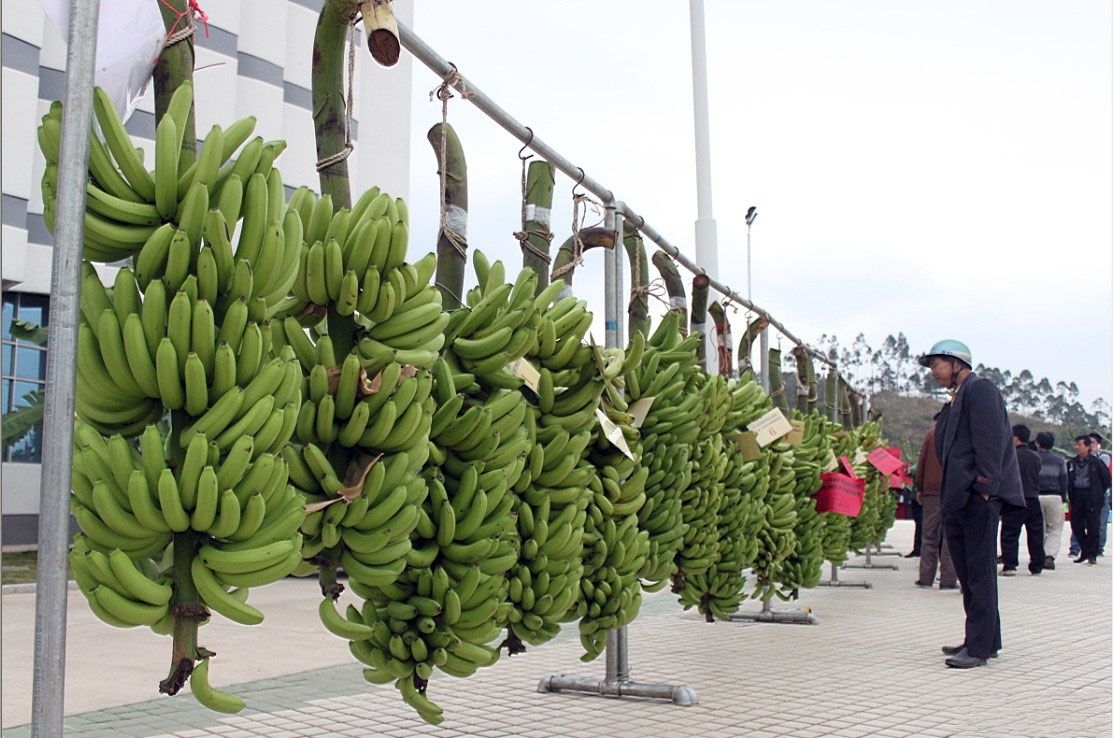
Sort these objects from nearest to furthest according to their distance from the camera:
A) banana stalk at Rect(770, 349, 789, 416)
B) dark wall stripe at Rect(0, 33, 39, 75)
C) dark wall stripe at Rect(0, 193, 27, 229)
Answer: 1. banana stalk at Rect(770, 349, 789, 416)
2. dark wall stripe at Rect(0, 33, 39, 75)
3. dark wall stripe at Rect(0, 193, 27, 229)

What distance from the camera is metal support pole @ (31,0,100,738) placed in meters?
1.73

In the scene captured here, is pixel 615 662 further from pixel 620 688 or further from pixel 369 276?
pixel 369 276

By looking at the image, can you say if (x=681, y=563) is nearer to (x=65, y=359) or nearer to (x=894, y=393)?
(x=65, y=359)

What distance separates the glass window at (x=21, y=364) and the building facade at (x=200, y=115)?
0.06ft

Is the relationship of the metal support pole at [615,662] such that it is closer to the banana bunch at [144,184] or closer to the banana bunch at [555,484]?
the banana bunch at [555,484]

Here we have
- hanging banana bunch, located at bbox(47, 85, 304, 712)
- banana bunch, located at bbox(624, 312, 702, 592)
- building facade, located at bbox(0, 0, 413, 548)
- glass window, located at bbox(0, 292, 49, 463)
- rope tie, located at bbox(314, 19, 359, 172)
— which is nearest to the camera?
Result: hanging banana bunch, located at bbox(47, 85, 304, 712)

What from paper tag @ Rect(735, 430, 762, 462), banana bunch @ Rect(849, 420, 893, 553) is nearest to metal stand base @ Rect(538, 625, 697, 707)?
paper tag @ Rect(735, 430, 762, 462)

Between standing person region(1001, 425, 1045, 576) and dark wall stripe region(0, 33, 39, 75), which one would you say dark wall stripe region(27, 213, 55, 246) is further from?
standing person region(1001, 425, 1045, 576)

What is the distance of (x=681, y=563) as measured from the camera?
539cm

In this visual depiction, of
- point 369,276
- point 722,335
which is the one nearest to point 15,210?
point 722,335

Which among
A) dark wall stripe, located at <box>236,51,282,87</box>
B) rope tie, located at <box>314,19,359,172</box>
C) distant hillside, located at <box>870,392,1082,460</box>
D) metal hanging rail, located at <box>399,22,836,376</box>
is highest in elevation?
dark wall stripe, located at <box>236,51,282,87</box>

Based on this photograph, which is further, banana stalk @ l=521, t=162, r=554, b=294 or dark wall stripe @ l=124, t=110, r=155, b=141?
dark wall stripe @ l=124, t=110, r=155, b=141

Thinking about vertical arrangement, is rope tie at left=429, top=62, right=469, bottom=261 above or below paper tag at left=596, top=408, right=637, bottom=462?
above

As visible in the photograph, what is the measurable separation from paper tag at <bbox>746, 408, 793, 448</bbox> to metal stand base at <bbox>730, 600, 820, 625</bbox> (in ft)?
8.82
